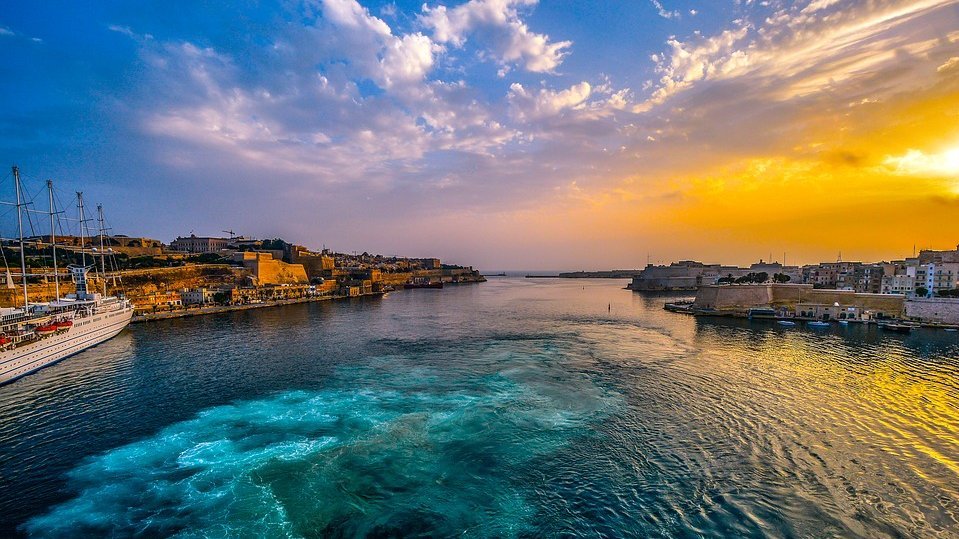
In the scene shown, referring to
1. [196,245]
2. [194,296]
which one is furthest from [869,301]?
[196,245]

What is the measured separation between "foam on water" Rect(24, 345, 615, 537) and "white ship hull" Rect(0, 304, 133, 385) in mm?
15000

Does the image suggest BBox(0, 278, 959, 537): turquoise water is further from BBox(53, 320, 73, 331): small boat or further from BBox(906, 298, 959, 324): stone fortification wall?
BBox(906, 298, 959, 324): stone fortification wall

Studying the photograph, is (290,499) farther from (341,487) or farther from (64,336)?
(64,336)

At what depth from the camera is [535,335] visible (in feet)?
120

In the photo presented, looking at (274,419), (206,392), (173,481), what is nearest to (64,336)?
(206,392)

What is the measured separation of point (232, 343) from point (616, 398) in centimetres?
3160

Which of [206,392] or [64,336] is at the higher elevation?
[64,336]

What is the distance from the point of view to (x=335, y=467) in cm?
1188

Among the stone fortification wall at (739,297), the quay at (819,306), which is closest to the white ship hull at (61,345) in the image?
the quay at (819,306)

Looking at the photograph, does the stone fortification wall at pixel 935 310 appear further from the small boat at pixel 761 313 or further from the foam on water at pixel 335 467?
the foam on water at pixel 335 467

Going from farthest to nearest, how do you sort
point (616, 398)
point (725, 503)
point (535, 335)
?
point (535, 335) → point (616, 398) → point (725, 503)

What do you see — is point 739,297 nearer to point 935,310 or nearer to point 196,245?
point 935,310

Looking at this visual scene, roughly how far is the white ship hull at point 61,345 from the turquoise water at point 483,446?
0.99 meters

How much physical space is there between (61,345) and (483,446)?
31.6m
